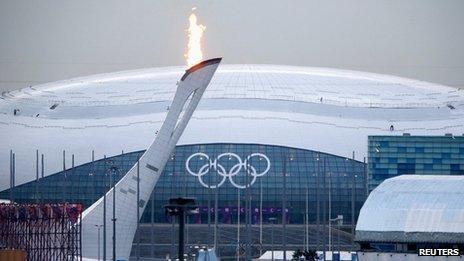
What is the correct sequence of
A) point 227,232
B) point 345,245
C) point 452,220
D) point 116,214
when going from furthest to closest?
point 227,232, point 345,245, point 116,214, point 452,220

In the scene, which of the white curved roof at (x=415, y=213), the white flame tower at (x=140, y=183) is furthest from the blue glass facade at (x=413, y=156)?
the white curved roof at (x=415, y=213)

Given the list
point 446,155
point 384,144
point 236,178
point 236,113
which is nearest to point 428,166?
point 446,155

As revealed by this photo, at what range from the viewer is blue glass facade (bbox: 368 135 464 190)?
486 ft

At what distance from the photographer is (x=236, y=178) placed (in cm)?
16575

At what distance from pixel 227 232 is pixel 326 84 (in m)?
26.9

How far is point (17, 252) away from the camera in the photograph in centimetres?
8200

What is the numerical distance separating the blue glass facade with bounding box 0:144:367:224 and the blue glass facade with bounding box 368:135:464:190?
12.8 m

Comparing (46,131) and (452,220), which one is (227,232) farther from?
(452,220)

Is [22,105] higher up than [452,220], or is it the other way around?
[22,105]

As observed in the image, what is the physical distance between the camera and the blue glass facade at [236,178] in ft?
534

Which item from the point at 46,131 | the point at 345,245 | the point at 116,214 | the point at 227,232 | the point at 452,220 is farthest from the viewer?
the point at 46,131

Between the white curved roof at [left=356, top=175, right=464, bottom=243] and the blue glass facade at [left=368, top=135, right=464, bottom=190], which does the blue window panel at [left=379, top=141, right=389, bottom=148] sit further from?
the white curved roof at [left=356, top=175, right=464, bottom=243]

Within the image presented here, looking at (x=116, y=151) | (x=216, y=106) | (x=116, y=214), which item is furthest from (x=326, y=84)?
(x=116, y=214)

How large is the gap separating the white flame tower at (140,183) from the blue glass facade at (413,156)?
32.5m
